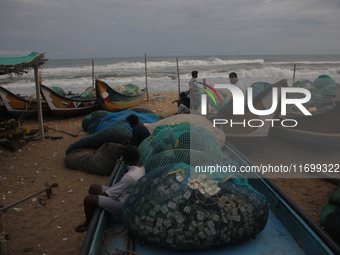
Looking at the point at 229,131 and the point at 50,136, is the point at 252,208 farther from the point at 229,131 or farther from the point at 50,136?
the point at 50,136

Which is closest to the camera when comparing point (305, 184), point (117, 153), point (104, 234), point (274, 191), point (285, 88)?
point (104, 234)

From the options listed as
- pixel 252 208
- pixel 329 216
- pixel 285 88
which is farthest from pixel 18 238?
pixel 285 88

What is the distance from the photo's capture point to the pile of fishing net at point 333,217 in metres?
3.42

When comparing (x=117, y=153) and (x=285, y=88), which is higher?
(x=285, y=88)

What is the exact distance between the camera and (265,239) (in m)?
2.89

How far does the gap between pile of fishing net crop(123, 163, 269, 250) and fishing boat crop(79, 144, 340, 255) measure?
170 millimetres

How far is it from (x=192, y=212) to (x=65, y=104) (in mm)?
9026

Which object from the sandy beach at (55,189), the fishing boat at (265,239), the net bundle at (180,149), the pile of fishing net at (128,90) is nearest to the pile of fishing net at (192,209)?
the fishing boat at (265,239)

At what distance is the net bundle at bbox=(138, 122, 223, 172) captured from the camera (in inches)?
131

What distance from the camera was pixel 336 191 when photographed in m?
3.74

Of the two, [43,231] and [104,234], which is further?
[43,231]

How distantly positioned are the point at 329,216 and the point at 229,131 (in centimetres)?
306

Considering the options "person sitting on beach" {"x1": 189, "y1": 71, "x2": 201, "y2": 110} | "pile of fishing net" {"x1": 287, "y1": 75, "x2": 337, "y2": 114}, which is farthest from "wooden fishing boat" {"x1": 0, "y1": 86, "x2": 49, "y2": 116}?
"pile of fishing net" {"x1": 287, "y1": 75, "x2": 337, "y2": 114}

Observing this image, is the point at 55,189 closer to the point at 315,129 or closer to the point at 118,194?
the point at 118,194
